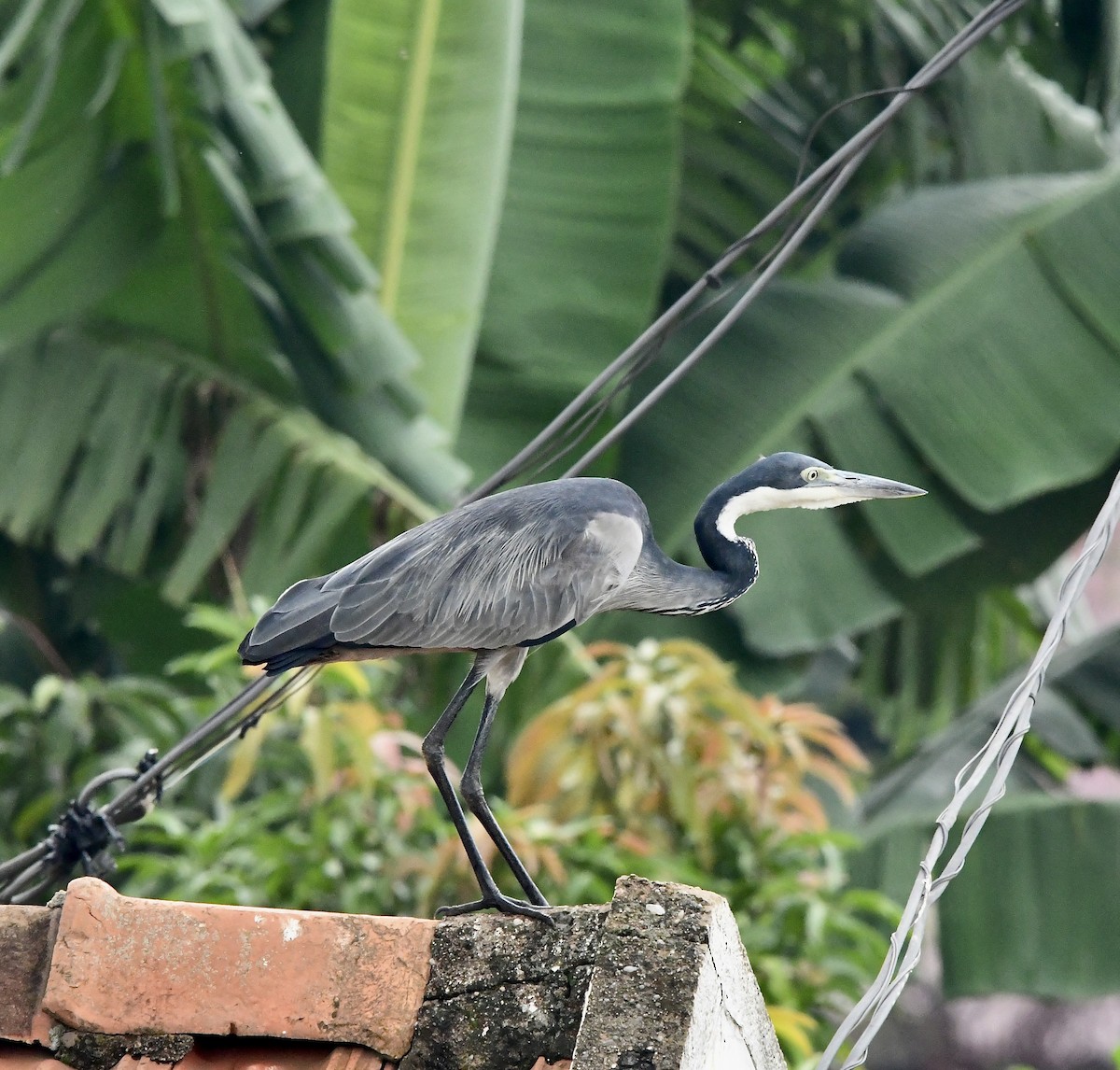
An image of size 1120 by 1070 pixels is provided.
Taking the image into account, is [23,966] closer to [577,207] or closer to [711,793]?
[711,793]

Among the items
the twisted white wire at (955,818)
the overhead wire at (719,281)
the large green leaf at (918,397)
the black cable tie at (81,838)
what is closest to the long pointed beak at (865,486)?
the twisted white wire at (955,818)

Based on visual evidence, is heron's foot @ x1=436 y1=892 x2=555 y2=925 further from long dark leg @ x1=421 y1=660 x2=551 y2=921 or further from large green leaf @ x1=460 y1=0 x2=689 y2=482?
large green leaf @ x1=460 y1=0 x2=689 y2=482

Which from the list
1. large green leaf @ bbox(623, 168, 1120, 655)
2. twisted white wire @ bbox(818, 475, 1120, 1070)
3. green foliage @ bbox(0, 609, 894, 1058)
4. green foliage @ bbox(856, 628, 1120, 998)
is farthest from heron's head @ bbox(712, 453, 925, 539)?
Answer: green foliage @ bbox(856, 628, 1120, 998)

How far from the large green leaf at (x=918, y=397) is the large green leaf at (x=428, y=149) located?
3.62 feet

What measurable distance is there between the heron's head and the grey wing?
229mm

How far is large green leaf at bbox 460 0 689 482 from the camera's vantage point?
6516 millimetres

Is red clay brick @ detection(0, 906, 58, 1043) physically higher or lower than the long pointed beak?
lower

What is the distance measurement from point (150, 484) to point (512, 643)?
382 cm

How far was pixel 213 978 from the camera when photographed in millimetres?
2439

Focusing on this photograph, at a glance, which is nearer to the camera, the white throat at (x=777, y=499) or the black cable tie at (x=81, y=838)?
the white throat at (x=777, y=499)

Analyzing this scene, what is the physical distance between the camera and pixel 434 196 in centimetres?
629

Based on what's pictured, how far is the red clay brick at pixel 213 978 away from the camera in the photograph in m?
2.43

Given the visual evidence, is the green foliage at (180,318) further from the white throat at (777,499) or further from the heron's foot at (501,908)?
the heron's foot at (501,908)

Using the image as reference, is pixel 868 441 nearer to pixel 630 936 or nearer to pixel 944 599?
pixel 944 599
